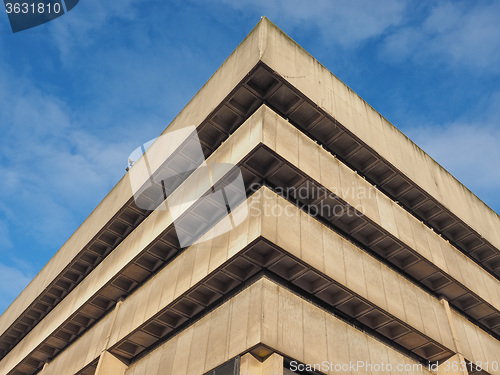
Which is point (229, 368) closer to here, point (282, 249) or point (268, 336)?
point (268, 336)

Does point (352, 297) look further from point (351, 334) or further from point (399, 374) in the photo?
point (399, 374)

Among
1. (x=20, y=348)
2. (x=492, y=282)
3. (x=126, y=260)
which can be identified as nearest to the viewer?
(x=126, y=260)

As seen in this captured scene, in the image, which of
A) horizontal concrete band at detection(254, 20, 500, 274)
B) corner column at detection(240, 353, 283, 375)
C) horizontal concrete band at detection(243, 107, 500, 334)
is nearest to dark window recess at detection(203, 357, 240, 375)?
corner column at detection(240, 353, 283, 375)

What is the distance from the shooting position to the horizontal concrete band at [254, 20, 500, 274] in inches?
919

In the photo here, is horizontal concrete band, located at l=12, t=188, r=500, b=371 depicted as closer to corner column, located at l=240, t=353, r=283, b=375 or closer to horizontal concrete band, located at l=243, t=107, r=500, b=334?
horizontal concrete band, located at l=243, t=107, r=500, b=334

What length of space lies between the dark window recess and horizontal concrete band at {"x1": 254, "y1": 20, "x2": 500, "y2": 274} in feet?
43.4

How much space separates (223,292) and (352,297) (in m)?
5.94

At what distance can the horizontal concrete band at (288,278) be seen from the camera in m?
19.0

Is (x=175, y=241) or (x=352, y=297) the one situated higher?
(x=175, y=241)

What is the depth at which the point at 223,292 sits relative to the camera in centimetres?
2069

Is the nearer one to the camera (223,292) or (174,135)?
(223,292)

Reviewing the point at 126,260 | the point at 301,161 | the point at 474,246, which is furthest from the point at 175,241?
the point at 474,246

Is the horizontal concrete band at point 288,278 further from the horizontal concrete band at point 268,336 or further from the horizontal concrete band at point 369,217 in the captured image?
the horizontal concrete band at point 369,217

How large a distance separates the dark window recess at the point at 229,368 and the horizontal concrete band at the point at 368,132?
43.4ft
